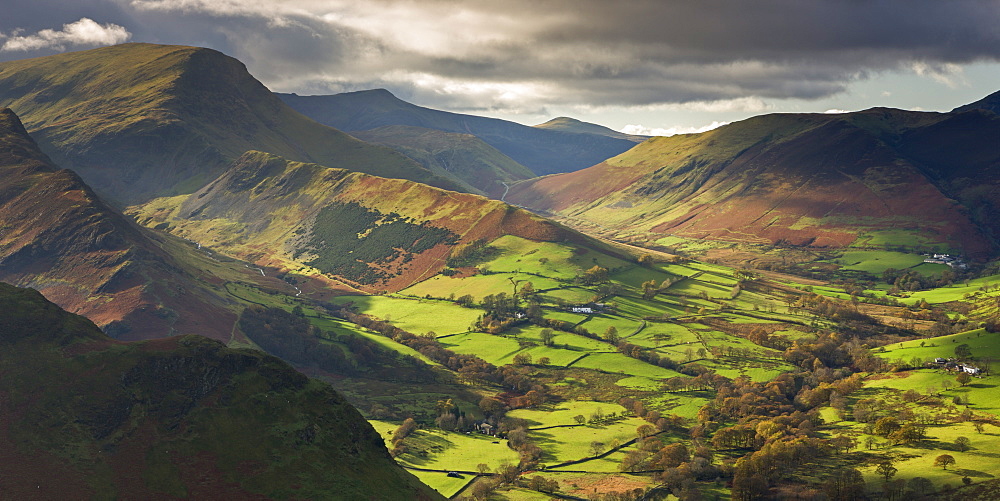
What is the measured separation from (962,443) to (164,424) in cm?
14215

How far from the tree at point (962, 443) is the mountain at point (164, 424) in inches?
3987

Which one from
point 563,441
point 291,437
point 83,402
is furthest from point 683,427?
point 83,402

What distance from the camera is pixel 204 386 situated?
340 ft

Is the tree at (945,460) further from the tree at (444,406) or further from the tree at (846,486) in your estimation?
the tree at (444,406)

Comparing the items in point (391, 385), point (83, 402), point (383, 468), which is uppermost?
point (83, 402)

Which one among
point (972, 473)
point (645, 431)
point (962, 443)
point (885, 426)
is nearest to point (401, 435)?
point (645, 431)

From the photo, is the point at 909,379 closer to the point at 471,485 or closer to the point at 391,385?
the point at 471,485

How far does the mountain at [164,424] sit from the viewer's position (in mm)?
88375

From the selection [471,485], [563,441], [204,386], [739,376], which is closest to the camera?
[204,386]

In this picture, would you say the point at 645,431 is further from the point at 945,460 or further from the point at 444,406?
the point at 945,460

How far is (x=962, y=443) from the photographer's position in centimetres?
13488

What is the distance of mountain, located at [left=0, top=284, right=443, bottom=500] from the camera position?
8838 centimetres

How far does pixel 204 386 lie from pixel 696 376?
139770mm

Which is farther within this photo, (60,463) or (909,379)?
(909,379)
